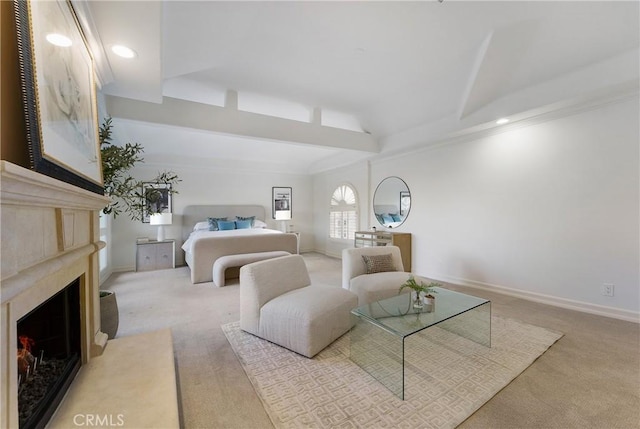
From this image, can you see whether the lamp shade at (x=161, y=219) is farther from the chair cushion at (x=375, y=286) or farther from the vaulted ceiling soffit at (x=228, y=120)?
the chair cushion at (x=375, y=286)

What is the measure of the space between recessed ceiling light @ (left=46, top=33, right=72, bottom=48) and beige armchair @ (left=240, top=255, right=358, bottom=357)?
188cm

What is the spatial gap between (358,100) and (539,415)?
4009 millimetres

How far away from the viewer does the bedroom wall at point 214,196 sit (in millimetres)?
5453

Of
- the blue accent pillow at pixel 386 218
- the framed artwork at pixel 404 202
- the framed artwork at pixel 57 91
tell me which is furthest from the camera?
the blue accent pillow at pixel 386 218

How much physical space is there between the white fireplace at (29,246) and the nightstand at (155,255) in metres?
4.36

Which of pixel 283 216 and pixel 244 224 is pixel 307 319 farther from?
pixel 283 216

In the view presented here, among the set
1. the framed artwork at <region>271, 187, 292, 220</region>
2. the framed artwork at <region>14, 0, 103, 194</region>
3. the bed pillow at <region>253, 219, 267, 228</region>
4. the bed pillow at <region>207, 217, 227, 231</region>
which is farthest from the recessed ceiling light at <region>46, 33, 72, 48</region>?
the framed artwork at <region>271, 187, 292, 220</region>

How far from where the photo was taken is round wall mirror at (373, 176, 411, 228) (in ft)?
16.9

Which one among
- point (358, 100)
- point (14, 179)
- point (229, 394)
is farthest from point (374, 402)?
point (358, 100)

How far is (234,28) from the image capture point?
2443 mm

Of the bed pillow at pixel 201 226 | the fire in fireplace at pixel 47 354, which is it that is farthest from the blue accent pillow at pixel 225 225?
the fire in fireplace at pixel 47 354

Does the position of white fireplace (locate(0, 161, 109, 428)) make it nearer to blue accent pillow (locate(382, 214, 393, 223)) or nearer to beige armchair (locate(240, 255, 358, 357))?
beige armchair (locate(240, 255, 358, 357))

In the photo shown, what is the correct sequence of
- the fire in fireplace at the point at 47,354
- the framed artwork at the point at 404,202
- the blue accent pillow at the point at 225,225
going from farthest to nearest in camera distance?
the blue accent pillow at the point at 225,225 < the framed artwork at the point at 404,202 < the fire in fireplace at the point at 47,354

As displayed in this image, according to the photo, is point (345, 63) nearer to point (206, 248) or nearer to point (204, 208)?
point (206, 248)
